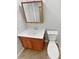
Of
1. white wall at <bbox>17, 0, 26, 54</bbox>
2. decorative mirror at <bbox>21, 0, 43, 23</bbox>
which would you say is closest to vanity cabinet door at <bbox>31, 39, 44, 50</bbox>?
white wall at <bbox>17, 0, 26, 54</bbox>

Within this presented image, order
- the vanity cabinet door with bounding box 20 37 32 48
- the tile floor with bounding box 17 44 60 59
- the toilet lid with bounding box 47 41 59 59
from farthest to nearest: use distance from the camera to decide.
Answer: the vanity cabinet door with bounding box 20 37 32 48
the tile floor with bounding box 17 44 60 59
the toilet lid with bounding box 47 41 59 59

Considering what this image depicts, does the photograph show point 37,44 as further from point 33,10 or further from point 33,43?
point 33,10

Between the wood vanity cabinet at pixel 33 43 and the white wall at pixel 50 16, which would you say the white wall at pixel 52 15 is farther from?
the wood vanity cabinet at pixel 33 43

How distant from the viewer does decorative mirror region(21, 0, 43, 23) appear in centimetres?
218

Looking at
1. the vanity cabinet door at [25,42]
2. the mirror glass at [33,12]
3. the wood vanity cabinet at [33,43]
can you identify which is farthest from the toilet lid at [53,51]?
the mirror glass at [33,12]

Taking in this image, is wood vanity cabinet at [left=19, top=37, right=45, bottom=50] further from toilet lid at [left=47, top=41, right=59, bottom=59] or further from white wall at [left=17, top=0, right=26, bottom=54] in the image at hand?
toilet lid at [left=47, top=41, right=59, bottom=59]

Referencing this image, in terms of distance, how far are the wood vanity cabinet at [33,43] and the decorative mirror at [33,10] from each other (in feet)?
1.29

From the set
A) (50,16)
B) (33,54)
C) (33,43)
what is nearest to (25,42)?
(33,43)

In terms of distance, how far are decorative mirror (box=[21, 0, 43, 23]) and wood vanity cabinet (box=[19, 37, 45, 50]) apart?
39 cm

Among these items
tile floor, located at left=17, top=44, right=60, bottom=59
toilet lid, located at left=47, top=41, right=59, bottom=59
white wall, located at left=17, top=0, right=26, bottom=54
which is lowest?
tile floor, located at left=17, top=44, right=60, bottom=59
